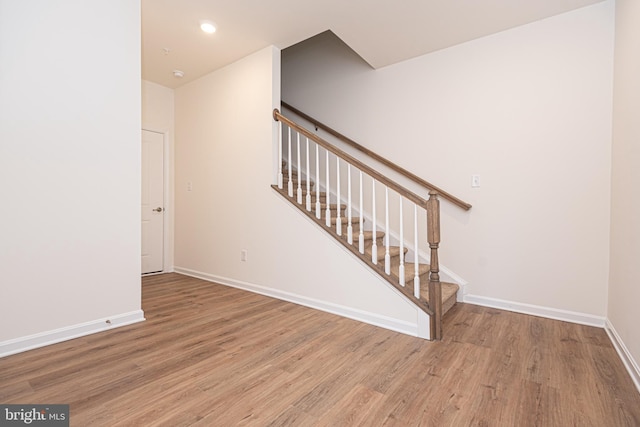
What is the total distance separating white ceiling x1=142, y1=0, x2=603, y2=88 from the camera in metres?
2.49

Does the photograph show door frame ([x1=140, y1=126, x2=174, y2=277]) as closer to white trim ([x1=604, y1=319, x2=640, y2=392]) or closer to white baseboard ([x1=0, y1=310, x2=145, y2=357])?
white baseboard ([x1=0, y1=310, x2=145, y2=357])

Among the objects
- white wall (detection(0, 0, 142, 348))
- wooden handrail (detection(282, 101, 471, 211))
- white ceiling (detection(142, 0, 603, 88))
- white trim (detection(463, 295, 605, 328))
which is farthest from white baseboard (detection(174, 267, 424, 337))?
white ceiling (detection(142, 0, 603, 88))

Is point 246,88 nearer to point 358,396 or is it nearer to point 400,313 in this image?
point 400,313

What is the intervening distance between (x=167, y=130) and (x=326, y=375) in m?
3.91

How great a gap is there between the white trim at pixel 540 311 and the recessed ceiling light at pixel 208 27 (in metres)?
3.47

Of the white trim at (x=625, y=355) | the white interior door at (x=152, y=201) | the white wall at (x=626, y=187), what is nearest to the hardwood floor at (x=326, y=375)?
the white trim at (x=625, y=355)

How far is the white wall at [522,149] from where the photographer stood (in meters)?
2.41

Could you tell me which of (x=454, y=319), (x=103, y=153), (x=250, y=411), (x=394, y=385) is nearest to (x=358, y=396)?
(x=394, y=385)

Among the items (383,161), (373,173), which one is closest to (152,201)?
(383,161)

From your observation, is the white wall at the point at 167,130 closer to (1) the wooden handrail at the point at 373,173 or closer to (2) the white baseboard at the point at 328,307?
(2) the white baseboard at the point at 328,307

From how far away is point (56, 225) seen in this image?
206 cm

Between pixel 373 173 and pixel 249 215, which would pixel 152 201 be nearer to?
pixel 249 215

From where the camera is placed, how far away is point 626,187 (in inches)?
76.7

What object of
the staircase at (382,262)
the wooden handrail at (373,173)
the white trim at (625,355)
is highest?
the wooden handrail at (373,173)
